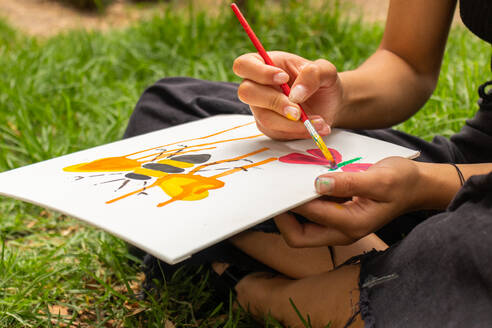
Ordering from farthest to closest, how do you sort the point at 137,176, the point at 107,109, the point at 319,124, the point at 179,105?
the point at 107,109
the point at 179,105
the point at 319,124
the point at 137,176

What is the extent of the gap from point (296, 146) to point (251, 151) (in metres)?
0.09

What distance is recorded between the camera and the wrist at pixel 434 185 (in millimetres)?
734

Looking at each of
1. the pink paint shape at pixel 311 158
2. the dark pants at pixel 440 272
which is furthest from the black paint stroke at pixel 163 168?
the dark pants at pixel 440 272

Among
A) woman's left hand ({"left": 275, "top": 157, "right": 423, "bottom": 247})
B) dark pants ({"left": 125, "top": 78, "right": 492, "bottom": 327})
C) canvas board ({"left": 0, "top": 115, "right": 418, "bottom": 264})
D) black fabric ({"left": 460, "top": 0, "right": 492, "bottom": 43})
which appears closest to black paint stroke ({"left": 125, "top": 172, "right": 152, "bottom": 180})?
canvas board ({"left": 0, "top": 115, "right": 418, "bottom": 264})

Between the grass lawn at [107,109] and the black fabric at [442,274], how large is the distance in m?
0.27

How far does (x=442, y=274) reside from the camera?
1.99 ft

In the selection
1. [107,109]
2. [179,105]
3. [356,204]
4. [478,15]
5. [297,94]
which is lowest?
[107,109]

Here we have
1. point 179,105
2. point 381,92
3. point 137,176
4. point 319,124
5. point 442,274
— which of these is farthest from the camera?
point 179,105

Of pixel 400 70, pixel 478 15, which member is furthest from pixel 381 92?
pixel 478 15

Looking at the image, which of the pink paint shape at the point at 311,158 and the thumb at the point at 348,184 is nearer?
the thumb at the point at 348,184

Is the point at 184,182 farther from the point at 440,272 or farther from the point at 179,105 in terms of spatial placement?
the point at 179,105

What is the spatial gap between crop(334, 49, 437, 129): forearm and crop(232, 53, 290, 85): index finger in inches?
9.3

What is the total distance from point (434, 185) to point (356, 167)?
128 mm

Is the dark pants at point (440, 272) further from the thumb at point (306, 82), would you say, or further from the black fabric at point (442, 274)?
the thumb at point (306, 82)
